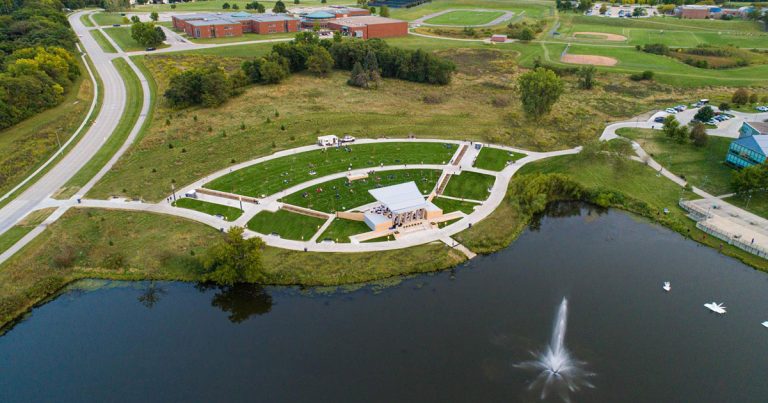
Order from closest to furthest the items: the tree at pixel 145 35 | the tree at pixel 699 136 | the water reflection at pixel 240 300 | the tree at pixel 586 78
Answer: the water reflection at pixel 240 300 → the tree at pixel 699 136 → the tree at pixel 586 78 → the tree at pixel 145 35

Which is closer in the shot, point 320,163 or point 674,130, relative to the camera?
point 320,163

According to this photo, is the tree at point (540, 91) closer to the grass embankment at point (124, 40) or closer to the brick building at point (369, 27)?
the brick building at point (369, 27)

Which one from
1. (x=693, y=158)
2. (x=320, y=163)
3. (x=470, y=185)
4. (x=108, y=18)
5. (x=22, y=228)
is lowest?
(x=22, y=228)

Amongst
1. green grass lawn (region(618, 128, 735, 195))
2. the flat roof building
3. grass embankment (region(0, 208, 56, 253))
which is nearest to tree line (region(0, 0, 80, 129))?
grass embankment (region(0, 208, 56, 253))

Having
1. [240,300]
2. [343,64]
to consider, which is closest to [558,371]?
[240,300]

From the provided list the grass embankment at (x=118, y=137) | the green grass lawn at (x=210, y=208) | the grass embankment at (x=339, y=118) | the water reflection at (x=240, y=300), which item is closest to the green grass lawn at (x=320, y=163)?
the green grass lawn at (x=210, y=208)

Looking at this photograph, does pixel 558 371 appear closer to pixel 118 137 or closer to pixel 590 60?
pixel 118 137

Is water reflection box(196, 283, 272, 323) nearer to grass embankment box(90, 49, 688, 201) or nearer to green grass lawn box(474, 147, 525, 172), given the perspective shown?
grass embankment box(90, 49, 688, 201)
